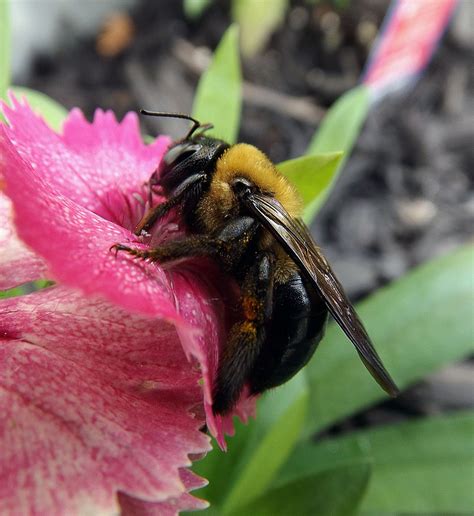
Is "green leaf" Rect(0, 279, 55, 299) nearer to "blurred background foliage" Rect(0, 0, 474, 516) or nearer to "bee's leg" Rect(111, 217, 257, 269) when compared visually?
"bee's leg" Rect(111, 217, 257, 269)

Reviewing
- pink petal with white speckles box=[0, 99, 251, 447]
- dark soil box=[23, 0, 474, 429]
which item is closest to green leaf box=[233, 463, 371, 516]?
pink petal with white speckles box=[0, 99, 251, 447]

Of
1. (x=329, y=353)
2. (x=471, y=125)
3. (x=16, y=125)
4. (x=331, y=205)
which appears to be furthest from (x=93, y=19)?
(x=16, y=125)

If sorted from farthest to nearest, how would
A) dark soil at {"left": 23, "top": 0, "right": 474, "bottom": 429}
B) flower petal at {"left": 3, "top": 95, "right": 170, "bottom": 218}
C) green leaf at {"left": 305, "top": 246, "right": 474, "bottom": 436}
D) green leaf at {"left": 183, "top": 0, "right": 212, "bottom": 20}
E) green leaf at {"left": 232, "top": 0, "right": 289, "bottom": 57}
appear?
1. green leaf at {"left": 232, "top": 0, "right": 289, "bottom": 57}
2. green leaf at {"left": 183, "top": 0, "right": 212, "bottom": 20}
3. dark soil at {"left": 23, "top": 0, "right": 474, "bottom": 429}
4. green leaf at {"left": 305, "top": 246, "right": 474, "bottom": 436}
5. flower petal at {"left": 3, "top": 95, "right": 170, "bottom": 218}

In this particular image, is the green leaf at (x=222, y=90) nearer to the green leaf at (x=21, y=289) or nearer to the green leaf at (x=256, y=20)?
the green leaf at (x=21, y=289)

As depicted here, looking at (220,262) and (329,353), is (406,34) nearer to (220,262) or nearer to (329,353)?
(329,353)

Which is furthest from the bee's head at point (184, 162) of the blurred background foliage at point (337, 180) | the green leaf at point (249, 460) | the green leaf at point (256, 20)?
the green leaf at point (256, 20)

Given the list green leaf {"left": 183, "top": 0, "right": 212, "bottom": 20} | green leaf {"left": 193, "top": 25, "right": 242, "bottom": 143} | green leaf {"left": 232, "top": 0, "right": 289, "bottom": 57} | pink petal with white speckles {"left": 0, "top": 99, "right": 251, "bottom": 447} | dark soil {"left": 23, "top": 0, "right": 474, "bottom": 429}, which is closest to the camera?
pink petal with white speckles {"left": 0, "top": 99, "right": 251, "bottom": 447}
